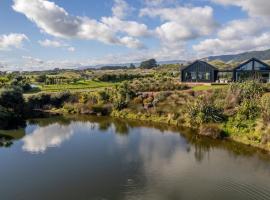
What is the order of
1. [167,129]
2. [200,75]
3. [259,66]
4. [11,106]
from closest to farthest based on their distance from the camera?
[167,129]
[11,106]
[259,66]
[200,75]

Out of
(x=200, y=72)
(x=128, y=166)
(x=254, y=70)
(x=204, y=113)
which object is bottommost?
(x=128, y=166)

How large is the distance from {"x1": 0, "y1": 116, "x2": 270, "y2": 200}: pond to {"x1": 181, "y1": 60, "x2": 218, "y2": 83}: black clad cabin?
21.8 metres

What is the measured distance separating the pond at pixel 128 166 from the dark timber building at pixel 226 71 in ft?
71.1

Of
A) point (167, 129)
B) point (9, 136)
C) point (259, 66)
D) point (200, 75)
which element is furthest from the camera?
point (200, 75)

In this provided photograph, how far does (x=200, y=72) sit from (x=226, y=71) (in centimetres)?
453

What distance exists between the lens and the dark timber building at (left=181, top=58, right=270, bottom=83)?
176 feet

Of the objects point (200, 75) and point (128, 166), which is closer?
point (128, 166)

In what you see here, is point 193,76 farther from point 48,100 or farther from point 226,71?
point 48,100

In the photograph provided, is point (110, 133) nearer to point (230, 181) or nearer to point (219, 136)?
point (219, 136)

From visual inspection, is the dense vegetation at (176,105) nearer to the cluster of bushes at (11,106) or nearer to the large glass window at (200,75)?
the cluster of bushes at (11,106)

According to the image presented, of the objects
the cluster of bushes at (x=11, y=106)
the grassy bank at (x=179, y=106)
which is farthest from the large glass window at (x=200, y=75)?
the cluster of bushes at (x=11, y=106)

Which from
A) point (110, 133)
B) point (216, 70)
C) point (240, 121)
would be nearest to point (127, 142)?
point (110, 133)

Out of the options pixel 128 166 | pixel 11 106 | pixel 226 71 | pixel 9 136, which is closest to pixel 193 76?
pixel 226 71

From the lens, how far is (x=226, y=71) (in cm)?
Result: 5678
